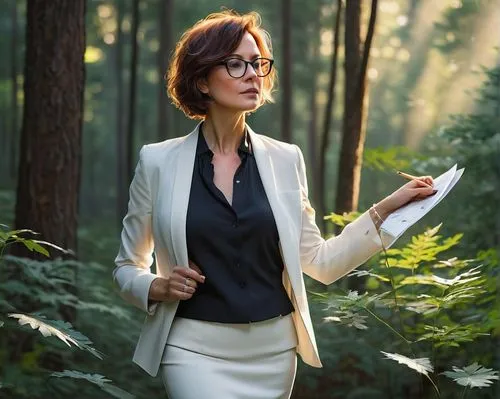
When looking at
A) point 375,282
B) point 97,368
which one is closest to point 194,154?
point 375,282

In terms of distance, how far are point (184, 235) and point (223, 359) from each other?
0.52m

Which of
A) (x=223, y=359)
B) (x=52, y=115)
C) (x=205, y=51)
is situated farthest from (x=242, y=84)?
(x=52, y=115)

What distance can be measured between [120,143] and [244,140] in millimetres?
31751

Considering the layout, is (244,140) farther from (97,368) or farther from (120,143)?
(120,143)

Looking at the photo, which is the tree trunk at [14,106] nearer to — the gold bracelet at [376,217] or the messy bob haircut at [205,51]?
the messy bob haircut at [205,51]

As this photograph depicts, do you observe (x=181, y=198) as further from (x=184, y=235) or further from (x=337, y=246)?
(x=337, y=246)

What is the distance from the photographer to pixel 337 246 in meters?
4.12

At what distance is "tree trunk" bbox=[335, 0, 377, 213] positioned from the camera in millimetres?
7617

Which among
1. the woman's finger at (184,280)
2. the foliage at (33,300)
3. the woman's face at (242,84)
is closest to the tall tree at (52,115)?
the foliage at (33,300)

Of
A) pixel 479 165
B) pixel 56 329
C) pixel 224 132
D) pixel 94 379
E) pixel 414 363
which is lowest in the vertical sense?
pixel 479 165

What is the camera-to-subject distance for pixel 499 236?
906 cm

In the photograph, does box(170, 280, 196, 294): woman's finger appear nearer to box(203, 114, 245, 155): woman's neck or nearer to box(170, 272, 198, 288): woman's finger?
box(170, 272, 198, 288): woman's finger

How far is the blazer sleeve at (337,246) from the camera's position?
408 cm

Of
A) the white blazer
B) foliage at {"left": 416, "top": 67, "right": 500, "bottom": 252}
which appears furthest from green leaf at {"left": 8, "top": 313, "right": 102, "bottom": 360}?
foliage at {"left": 416, "top": 67, "right": 500, "bottom": 252}
